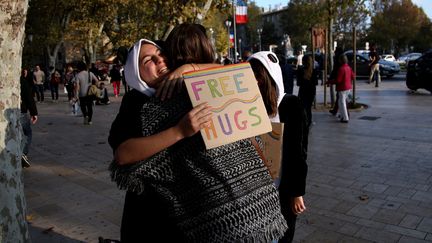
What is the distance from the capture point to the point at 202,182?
1.70 metres

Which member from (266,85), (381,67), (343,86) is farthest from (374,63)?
(266,85)

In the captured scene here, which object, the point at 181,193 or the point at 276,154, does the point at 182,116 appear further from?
the point at 276,154

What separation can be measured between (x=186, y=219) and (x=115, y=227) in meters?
2.73

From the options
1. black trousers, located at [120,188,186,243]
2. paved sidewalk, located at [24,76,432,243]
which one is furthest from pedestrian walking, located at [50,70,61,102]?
black trousers, located at [120,188,186,243]

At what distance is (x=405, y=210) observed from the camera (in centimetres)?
445

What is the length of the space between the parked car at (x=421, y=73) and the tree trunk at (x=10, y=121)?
49.9ft

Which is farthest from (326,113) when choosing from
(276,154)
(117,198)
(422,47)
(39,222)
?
(422,47)

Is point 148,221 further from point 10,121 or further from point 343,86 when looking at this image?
point 343,86

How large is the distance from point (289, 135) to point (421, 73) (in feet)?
49.0

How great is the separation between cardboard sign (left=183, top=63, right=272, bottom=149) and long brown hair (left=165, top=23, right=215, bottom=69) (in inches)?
4.8

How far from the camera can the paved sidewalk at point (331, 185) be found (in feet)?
13.4

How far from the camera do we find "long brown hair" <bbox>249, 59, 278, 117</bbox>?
7.24 feet

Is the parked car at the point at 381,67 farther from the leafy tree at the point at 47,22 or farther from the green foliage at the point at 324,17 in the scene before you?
the leafy tree at the point at 47,22

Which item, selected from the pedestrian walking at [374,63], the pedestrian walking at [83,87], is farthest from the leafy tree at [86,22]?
the pedestrian walking at [374,63]
